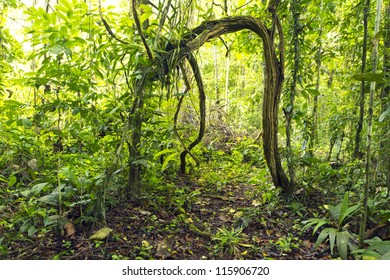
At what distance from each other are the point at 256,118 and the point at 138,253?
5344mm

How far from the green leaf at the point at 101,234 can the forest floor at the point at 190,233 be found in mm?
28

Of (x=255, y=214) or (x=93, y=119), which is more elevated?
(x=93, y=119)

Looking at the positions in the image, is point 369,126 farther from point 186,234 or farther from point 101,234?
point 101,234

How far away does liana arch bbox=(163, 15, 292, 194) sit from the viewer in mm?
2459

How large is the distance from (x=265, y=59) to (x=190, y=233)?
1.71m

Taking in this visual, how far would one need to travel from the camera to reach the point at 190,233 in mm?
2381

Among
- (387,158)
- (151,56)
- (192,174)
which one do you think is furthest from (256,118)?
(151,56)

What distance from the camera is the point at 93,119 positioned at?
236cm

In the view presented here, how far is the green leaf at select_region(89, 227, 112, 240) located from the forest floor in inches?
A: 1.1

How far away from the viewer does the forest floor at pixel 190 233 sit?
2.02 m

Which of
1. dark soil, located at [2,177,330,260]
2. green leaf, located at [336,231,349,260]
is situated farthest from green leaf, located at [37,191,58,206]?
green leaf, located at [336,231,349,260]

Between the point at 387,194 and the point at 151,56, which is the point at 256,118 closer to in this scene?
the point at 387,194

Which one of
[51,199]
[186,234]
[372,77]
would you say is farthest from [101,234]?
[372,77]

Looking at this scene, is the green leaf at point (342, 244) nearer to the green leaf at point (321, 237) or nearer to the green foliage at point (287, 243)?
the green leaf at point (321, 237)
